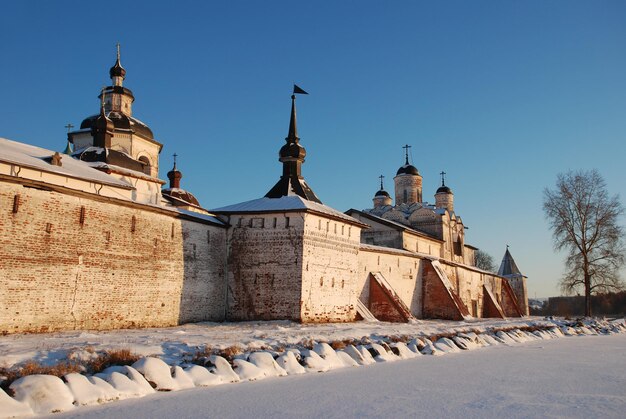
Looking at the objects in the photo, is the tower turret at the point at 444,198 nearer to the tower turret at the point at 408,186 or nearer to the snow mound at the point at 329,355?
the tower turret at the point at 408,186

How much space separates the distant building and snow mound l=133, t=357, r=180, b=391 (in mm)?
6602

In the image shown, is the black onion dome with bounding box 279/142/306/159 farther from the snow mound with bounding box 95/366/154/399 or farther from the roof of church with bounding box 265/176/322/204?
the snow mound with bounding box 95/366/154/399

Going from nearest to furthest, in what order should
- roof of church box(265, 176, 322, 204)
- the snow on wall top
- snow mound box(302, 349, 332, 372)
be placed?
snow mound box(302, 349, 332, 372), the snow on wall top, roof of church box(265, 176, 322, 204)

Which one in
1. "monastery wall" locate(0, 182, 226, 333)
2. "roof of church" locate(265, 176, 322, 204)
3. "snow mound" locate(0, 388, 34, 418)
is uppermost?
"roof of church" locate(265, 176, 322, 204)

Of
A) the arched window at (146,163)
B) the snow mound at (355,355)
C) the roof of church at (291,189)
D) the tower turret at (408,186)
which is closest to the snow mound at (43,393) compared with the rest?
the snow mound at (355,355)

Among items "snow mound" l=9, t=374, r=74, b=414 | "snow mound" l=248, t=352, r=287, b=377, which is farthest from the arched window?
"snow mound" l=9, t=374, r=74, b=414

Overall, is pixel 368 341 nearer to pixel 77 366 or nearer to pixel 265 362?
pixel 265 362

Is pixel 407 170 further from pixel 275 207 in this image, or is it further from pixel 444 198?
pixel 275 207

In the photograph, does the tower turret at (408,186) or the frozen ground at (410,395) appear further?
the tower turret at (408,186)

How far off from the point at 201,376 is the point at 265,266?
37.0ft

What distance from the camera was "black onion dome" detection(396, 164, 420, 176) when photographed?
124ft

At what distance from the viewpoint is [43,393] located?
5.02m

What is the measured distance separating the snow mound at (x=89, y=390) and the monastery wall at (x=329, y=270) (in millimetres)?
11914

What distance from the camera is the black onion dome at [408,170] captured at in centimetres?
3791
